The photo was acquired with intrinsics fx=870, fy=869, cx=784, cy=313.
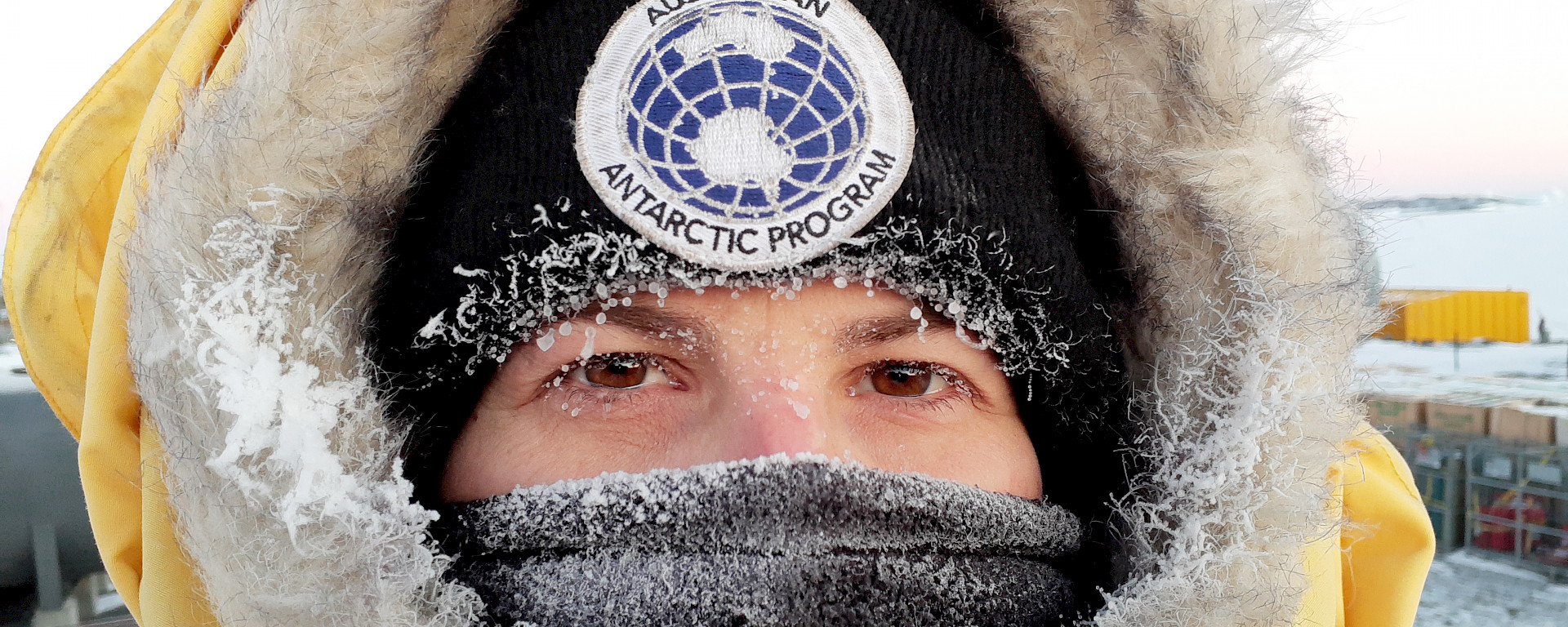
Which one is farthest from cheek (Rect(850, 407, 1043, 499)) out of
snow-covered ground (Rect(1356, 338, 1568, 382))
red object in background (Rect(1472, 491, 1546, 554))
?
snow-covered ground (Rect(1356, 338, 1568, 382))

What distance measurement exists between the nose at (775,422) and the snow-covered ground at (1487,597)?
16.4 ft

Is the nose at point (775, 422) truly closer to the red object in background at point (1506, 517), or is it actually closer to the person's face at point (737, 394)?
the person's face at point (737, 394)

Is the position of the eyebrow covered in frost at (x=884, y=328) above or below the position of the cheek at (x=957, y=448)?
above

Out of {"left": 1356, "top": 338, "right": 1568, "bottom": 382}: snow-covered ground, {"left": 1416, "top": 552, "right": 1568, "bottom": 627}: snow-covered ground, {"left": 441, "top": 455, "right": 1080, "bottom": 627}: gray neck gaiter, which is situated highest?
{"left": 441, "top": 455, "right": 1080, "bottom": 627}: gray neck gaiter

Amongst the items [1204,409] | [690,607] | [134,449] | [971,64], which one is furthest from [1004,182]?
[134,449]

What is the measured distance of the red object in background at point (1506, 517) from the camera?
446 cm

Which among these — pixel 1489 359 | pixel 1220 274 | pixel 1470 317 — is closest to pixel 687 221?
pixel 1220 274

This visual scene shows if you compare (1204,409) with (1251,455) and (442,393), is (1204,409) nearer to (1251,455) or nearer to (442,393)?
(1251,455)

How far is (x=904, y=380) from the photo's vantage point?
1.08 metres

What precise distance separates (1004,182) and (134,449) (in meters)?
1.05

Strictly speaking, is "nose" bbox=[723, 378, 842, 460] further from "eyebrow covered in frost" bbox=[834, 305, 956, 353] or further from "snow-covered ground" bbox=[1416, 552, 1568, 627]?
"snow-covered ground" bbox=[1416, 552, 1568, 627]

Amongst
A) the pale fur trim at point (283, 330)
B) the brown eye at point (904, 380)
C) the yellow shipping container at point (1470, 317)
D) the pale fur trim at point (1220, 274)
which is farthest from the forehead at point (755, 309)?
the yellow shipping container at point (1470, 317)

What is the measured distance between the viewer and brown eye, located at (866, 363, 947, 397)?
1061 millimetres

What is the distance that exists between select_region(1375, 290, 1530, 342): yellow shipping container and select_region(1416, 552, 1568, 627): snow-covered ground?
2908mm
